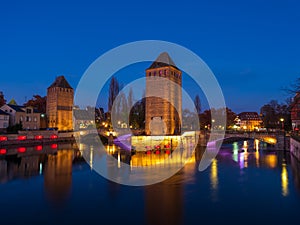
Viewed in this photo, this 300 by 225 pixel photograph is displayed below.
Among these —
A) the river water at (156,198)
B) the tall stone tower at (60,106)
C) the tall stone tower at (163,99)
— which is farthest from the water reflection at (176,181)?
the tall stone tower at (60,106)

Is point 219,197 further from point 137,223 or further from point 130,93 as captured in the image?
point 130,93

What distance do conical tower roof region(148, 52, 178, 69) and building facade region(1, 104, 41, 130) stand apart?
2695 centimetres

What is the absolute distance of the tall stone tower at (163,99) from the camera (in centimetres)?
3788

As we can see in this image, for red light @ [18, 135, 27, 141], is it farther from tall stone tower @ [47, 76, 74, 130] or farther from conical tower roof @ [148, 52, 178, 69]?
conical tower roof @ [148, 52, 178, 69]

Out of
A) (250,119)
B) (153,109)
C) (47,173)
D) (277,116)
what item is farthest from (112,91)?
(250,119)

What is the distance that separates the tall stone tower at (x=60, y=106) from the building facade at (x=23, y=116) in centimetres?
477

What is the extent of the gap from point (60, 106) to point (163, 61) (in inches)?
1151

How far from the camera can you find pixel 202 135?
43.0 metres

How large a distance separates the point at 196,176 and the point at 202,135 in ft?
82.1

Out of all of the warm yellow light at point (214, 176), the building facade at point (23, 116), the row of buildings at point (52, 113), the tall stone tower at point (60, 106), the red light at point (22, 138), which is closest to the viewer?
the warm yellow light at point (214, 176)

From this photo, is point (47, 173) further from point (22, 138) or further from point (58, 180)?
point (22, 138)

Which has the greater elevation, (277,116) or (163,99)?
(163,99)

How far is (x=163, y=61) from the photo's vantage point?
40.6 m

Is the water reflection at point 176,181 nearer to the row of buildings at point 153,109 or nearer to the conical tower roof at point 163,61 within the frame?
the row of buildings at point 153,109
